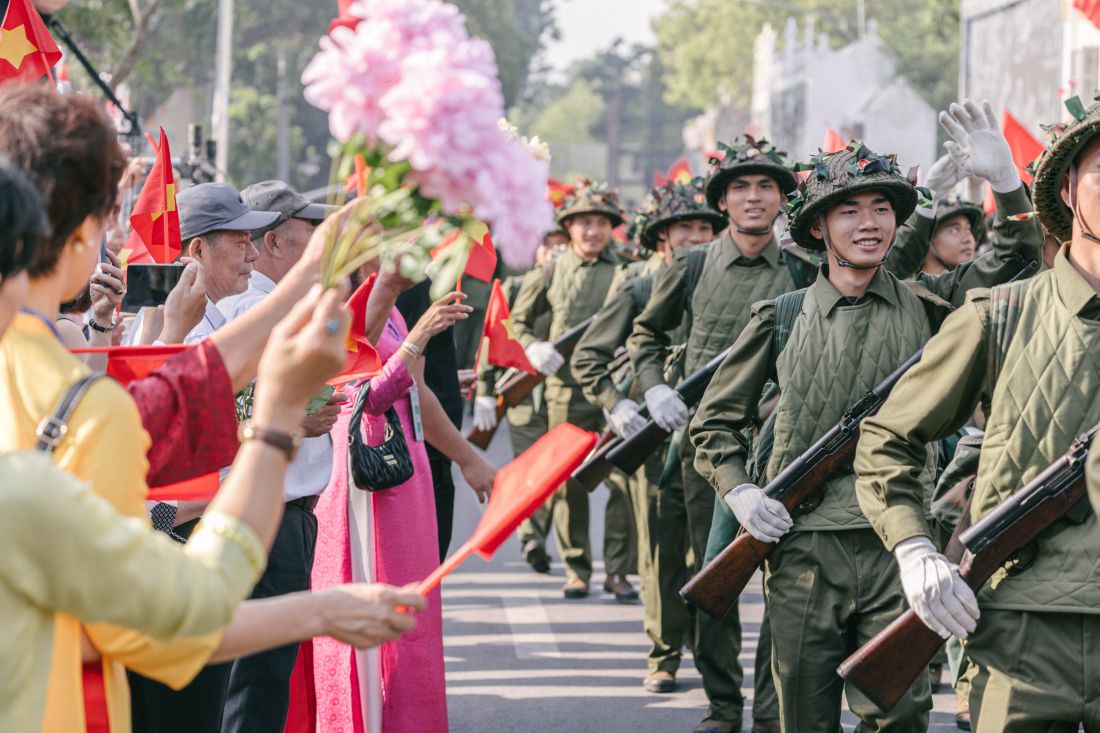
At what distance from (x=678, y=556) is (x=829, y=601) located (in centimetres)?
302

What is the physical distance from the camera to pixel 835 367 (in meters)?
5.27

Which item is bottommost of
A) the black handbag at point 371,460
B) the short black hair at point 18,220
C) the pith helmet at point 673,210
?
the black handbag at point 371,460

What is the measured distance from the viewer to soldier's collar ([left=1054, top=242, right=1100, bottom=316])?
3.87 meters

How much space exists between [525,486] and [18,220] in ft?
3.11

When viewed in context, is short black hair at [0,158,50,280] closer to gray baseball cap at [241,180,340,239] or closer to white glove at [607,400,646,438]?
gray baseball cap at [241,180,340,239]

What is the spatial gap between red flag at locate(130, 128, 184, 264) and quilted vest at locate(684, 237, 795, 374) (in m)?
2.70

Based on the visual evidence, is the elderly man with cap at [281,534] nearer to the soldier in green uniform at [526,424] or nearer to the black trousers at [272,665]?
the black trousers at [272,665]

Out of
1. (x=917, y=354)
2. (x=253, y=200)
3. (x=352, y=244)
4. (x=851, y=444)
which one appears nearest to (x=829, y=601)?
(x=851, y=444)

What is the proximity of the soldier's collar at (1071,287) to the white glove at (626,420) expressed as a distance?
3741 mm

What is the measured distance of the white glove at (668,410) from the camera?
24.0ft

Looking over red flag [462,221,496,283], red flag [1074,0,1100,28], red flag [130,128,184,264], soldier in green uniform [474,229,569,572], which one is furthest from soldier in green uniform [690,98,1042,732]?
soldier in green uniform [474,229,569,572]

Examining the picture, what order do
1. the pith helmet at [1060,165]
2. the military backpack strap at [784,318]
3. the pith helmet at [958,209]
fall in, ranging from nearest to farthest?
the pith helmet at [1060,165], the military backpack strap at [784,318], the pith helmet at [958,209]

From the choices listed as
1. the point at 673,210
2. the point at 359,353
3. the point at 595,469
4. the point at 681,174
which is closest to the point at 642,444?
the point at 595,469

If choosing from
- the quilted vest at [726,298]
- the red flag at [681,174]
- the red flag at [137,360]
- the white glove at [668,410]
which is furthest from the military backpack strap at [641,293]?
the red flag at [137,360]
